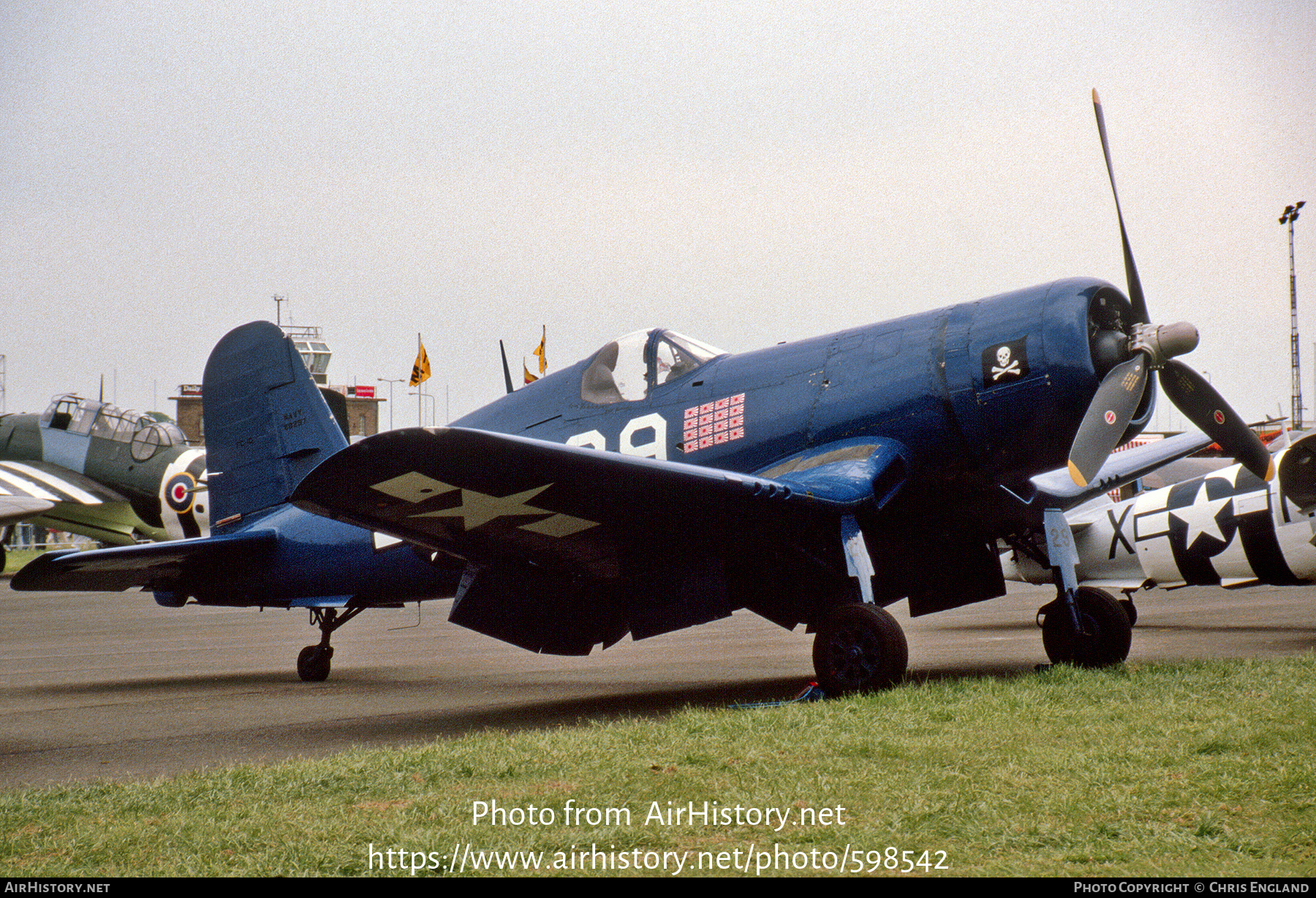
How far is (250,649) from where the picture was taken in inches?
479

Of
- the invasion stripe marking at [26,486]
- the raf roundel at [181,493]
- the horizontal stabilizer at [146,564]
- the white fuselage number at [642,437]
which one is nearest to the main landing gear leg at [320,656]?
the horizontal stabilizer at [146,564]

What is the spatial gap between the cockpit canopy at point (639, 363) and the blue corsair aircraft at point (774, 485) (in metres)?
0.01

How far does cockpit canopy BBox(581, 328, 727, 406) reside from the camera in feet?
25.0

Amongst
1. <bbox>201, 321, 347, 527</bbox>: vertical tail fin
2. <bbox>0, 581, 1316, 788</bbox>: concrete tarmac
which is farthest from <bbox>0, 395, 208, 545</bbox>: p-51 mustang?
<bbox>201, 321, 347, 527</bbox>: vertical tail fin

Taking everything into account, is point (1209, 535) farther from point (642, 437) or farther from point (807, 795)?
point (807, 795)

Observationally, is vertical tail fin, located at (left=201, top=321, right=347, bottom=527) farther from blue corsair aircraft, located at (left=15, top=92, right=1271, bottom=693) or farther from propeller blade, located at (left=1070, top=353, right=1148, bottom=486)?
propeller blade, located at (left=1070, top=353, right=1148, bottom=486)

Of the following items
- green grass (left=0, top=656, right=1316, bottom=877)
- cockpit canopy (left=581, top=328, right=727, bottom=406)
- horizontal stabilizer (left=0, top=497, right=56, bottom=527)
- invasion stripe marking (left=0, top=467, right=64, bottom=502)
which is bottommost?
green grass (left=0, top=656, right=1316, bottom=877)

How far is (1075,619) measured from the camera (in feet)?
24.1

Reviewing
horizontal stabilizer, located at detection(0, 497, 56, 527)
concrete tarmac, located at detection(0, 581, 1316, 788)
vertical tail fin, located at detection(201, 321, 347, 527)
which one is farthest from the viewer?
horizontal stabilizer, located at detection(0, 497, 56, 527)

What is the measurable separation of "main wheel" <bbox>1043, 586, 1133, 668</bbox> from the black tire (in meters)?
5.61

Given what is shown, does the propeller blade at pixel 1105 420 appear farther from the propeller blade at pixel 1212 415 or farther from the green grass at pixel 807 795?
the green grass at pixel 807 795

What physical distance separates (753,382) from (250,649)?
7.57 m

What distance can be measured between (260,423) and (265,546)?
1306 millimetres
